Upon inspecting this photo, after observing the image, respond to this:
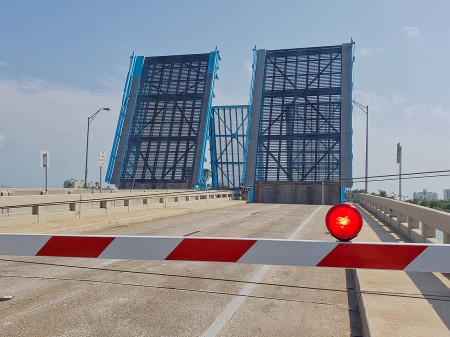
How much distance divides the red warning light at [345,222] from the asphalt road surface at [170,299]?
112 centimetres

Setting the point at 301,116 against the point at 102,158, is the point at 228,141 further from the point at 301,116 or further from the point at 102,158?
the point at 102,158

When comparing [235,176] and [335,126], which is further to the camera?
[235,176]

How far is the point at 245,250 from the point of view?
4.34 m

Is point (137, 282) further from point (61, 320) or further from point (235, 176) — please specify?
point (235, 176)

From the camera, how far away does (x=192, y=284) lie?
6691 millimetres

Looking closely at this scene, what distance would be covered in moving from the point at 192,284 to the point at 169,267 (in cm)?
141

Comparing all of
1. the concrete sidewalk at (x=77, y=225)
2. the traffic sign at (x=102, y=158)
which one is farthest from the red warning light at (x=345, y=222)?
the traffic sign at (x=102, y=158)

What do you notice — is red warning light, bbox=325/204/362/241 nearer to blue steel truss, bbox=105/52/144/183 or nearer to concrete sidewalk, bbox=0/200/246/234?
concrete sidewalk, bbox=0/200/246/234

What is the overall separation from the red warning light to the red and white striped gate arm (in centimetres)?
10

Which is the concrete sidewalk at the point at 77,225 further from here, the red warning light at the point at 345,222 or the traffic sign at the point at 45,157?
the red warning light at the point at 345,222

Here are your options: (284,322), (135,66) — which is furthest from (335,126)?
(284,322)

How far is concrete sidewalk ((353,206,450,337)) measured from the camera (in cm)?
429

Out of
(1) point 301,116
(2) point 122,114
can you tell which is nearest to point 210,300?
(1) point 301,116

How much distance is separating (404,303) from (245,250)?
2.14 metres
